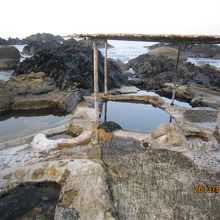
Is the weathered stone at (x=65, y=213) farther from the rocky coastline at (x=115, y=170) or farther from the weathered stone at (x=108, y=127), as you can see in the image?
the weathered stone at (x=108, y=127)

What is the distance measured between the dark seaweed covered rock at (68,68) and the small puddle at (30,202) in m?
9.50

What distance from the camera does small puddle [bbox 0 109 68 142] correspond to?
34.1ft

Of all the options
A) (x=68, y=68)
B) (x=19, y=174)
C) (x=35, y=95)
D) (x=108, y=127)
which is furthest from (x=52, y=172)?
(x=68, y=68)

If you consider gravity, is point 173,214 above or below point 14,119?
above

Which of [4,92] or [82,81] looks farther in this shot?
[82,81]

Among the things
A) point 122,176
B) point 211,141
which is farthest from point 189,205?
point 211,141

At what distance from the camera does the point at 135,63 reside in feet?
102

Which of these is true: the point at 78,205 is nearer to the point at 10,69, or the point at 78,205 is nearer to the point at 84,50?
the point at 84,50

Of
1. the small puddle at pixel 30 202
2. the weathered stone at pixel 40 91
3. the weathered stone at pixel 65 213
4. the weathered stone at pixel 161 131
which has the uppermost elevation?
the weathered stone at pixel 161 131

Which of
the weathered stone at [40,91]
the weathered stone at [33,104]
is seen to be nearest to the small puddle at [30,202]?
the weathered stone at [33,104]

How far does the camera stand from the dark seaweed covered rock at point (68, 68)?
15.8 meters

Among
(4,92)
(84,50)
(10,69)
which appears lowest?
(10,69)

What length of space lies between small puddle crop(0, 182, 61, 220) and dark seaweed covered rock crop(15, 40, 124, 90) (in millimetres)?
9502

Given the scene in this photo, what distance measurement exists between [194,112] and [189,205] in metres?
6.82
